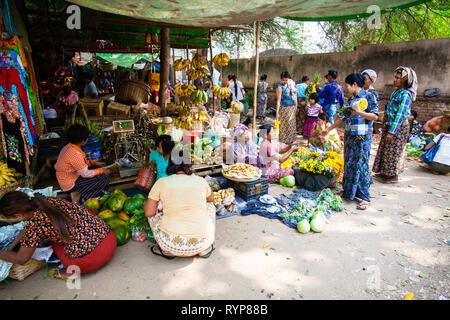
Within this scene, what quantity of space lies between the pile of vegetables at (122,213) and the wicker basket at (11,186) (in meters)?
0.99

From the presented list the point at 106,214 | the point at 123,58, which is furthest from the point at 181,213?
the point at 123,58

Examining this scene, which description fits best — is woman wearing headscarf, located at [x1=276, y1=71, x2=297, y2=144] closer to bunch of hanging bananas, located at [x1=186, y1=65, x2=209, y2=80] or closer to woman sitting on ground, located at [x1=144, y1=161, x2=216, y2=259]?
bunch of hanging bananas, located at [x1=186, y1=65, x2=209, y2=80]

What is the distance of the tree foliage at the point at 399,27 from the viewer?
10.4 meters

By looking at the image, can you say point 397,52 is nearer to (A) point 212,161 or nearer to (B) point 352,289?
(A) point 212,161

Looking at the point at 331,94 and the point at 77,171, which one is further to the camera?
the point at 331,94

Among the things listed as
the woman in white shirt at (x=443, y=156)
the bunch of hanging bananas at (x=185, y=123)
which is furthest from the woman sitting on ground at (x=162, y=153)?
the woman in white shirt at (x=443, y=156)

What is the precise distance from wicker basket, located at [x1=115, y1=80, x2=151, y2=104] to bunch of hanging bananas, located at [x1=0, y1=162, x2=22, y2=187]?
3.34 metres

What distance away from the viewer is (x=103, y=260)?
2752mm

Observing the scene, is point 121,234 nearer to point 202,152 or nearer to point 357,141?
point 202,152

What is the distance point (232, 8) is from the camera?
300 cm

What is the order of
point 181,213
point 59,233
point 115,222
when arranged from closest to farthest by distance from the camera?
1. point 59,233
2. point 181,213
3. point 115,222

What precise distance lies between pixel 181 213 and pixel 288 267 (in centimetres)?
133

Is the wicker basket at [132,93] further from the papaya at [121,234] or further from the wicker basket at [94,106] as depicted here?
the papaya at [121,234]

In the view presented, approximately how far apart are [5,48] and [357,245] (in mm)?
5191
